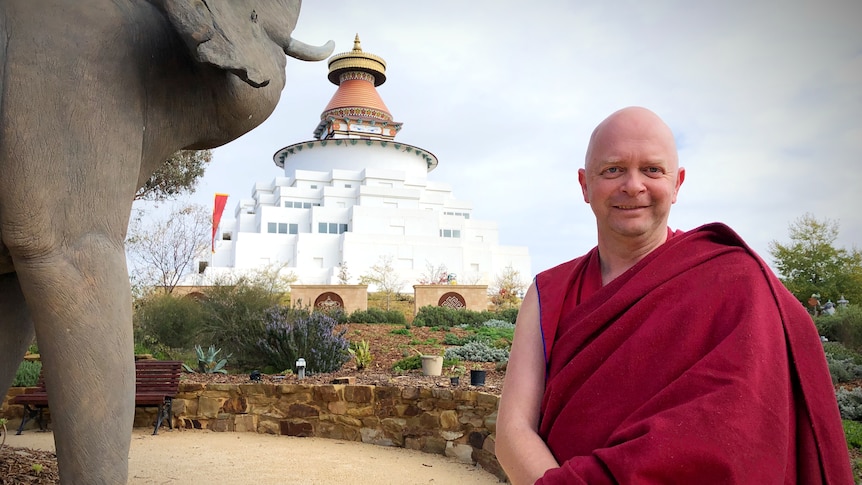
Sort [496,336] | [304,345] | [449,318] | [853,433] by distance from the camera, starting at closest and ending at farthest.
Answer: [853,433] → [304,345] → [496,336] → [449,318]

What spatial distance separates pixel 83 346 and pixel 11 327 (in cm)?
83

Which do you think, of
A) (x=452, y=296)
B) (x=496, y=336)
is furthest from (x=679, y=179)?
(x=452, y=296)

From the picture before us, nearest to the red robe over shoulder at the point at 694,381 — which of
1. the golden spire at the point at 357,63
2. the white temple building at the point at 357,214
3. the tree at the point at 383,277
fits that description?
the white temple building at the point at 357,214

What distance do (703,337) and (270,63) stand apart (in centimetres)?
204

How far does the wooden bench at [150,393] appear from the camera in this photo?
7.71m

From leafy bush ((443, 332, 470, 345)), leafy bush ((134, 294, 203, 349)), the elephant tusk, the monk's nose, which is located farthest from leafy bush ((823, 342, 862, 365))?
leafy bush ((134, 294, 203, 349))

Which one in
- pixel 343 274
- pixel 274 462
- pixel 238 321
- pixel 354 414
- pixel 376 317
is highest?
pixel 343 274

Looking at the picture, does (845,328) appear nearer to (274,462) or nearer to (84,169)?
(274,462)

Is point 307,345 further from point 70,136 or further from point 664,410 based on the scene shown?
point 664,410

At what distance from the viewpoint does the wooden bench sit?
7711 mm

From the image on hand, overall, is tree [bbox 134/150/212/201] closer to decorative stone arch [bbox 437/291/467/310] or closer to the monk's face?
decorative stone arch [bbox 437/291/467/310]

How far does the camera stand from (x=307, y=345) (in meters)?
10.7

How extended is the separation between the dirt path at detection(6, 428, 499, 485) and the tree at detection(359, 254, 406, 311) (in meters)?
24.6

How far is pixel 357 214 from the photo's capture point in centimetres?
3762
